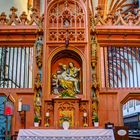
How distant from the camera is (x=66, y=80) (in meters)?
8.12

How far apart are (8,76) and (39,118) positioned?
5.74 ft

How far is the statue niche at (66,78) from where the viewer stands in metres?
8.03

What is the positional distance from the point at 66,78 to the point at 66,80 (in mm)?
67

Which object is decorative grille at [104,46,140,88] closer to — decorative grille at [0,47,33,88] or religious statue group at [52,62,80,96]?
religious statue group at [52,62,80,96]

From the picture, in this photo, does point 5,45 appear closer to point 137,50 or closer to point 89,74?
point 89,74

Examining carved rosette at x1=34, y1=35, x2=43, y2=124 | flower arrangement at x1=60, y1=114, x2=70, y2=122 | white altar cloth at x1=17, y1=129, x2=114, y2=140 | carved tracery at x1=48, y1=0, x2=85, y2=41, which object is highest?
carved tracery at x1=48, y1=0, x2=85, y2=41

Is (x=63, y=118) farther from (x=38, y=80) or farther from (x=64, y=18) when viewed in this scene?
(x=64, y=18)

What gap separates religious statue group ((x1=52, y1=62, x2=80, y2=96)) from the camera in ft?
26.4

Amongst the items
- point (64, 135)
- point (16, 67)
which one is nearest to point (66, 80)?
point (16, 67)

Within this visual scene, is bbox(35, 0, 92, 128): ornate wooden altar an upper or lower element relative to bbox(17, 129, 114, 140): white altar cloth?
upper

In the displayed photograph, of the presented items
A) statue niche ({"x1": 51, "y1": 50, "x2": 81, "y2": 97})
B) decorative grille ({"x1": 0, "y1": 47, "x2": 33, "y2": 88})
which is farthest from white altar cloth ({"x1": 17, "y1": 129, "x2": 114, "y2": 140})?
decorative grille ({"x1": 0, "y1": 47, "x2": 33, "y2": 88})

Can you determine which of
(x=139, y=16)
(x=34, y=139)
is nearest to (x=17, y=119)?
(x=34, y=139)

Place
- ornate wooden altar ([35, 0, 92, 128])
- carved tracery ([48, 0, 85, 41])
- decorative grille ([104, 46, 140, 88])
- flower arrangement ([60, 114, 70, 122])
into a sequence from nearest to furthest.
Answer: flower arrangement ([60, 114, 70, 122]) → ornate wooden altar ([35, 0, 92, 128]) → carved tracery ([48, 0, 85, 41]) → decorative grille ([104, 46, 140, 88])

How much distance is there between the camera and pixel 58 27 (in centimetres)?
852
